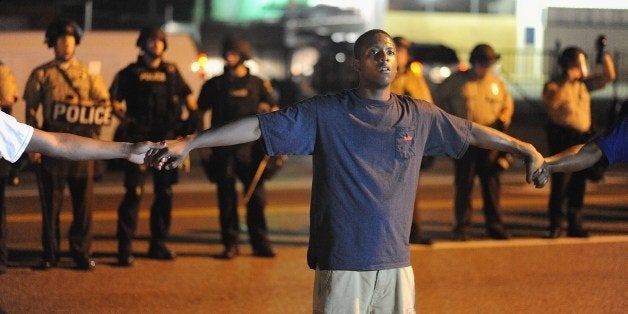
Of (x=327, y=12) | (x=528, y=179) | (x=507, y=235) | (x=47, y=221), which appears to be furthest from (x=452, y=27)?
(x=528, y=179)

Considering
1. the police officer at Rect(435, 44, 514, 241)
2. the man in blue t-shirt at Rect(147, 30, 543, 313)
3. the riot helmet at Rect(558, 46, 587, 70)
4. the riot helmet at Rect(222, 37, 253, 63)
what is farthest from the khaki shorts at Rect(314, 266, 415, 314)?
the riot helmet at Rect(558, 46, 587, 70)

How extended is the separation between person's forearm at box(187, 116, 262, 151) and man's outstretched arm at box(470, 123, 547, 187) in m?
1.12

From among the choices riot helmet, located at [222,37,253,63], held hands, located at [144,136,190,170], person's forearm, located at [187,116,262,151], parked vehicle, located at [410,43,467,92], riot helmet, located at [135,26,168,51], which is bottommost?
parked vehicle, located at [410,43,467,92]

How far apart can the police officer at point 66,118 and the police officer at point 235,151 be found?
1.06 metres

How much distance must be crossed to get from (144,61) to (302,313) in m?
3.04

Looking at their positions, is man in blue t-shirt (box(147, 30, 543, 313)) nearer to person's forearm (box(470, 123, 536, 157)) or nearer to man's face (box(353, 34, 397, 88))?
man's face (box(353, 34, 397, 88))

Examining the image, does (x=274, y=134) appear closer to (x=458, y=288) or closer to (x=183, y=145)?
(x=183, y=145)

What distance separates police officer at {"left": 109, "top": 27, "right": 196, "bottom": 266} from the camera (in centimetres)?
955

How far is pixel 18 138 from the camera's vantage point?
199 inches

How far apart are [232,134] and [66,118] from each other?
4.48 m

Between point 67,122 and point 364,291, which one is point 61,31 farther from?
point 364,291

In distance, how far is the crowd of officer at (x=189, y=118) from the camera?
30.3 ft

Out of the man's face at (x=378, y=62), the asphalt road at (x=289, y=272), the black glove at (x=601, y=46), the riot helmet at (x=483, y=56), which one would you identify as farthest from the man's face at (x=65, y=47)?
the black glove at (x=601, y=46)

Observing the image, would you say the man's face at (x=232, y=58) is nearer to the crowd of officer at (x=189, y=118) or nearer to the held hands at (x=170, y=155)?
the crowd of officer at (x=189, y=118)
